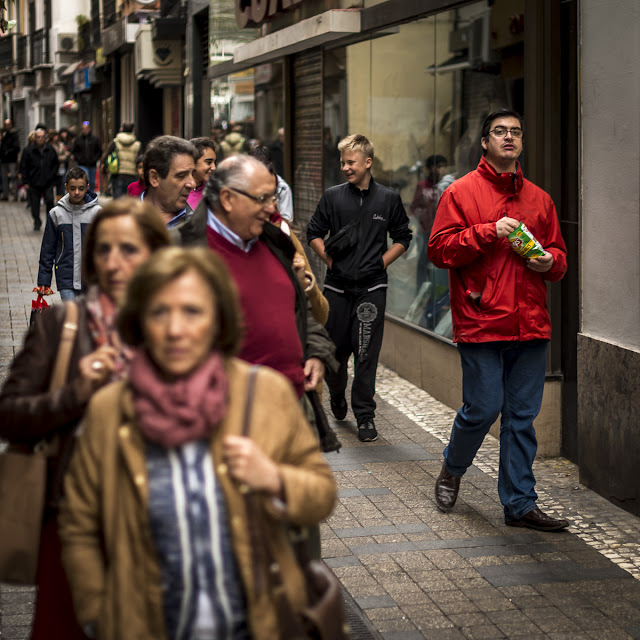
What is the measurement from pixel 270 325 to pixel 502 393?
2.44 m

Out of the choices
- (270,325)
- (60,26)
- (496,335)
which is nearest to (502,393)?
(496,335)

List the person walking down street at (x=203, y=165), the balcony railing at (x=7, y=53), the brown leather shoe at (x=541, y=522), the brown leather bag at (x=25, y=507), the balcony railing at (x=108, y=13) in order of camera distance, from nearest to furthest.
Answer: the brown leather bag at (x=25, y=507) < the brown leather shoe at (x=541, y=522) < the person walking down street at (x=203, y=165) < the balcony railing at (x=108, y=13) < the balcony railing at (x=7, y=53)

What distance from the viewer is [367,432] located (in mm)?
8125

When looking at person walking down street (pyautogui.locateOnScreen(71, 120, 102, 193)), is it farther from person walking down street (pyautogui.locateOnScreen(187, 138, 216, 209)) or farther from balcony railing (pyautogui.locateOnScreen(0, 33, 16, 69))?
balcony railing (pyautogui.locateOnScreen(0, 33, 16, 69))

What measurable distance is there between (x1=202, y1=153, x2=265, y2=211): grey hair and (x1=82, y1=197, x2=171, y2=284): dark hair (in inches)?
33.3

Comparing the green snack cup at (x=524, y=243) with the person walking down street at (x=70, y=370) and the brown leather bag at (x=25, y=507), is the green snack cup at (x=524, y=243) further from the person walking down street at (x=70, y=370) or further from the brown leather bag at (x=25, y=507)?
the brown leather bag at (x=25, y=507)

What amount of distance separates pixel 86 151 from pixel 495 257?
21494mm

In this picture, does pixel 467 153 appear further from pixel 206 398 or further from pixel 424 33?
pixel 206 398

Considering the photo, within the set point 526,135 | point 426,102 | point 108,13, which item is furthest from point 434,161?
point 108,13

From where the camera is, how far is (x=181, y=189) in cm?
605

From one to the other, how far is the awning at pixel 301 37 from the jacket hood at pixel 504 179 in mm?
5707

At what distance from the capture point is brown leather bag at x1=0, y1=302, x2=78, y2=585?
3115mm

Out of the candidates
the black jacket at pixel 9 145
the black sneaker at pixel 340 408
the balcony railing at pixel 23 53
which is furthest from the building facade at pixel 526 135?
the balcony railing at pixel 23 53

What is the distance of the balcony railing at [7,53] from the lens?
191 ft
